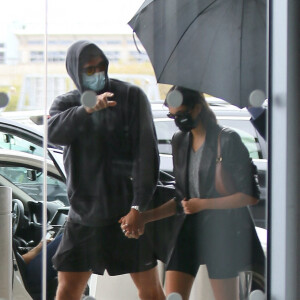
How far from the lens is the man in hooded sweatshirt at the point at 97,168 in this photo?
2969 mm

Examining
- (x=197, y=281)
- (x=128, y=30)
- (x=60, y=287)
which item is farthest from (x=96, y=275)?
(x=128, y=30)

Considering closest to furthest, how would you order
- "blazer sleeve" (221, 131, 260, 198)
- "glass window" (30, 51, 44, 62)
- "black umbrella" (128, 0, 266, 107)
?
"glass window" (30, 51, 44, 62) < "black umbrella" (128, 0, 266, 107) < "blazer sleeve" (221, 131, 260, 198)

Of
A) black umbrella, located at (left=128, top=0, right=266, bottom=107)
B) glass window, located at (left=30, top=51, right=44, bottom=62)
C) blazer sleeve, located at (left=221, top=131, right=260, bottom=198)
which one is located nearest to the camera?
glass window, located at (left=30, top=51, right=44, bottom=62)

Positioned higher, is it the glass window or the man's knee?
the glass window

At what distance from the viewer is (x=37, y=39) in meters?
2.98

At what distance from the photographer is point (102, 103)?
2971 mm

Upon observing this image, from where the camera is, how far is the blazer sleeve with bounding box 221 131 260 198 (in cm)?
316

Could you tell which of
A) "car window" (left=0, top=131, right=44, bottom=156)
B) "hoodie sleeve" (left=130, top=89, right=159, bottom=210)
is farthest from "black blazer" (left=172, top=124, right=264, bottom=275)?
"car window" (left=0, top=131, right=44, bottom=156)

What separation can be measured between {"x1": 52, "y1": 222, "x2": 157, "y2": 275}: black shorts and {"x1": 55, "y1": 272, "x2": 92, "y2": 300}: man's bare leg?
2 cm

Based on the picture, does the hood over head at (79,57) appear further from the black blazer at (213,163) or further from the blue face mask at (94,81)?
the black blazer at (213,163)

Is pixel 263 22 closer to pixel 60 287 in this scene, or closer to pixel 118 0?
pixel 118 0

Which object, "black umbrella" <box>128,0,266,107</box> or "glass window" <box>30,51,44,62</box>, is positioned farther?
"black umbrella" <box>128,0,266,107</box>

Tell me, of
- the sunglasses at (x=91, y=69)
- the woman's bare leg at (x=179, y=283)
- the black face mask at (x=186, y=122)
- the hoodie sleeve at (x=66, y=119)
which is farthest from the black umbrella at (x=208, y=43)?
the woman's bare leg at (x=179, y=283)

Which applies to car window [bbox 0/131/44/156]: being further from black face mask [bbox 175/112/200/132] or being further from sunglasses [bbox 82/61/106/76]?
black face mask [bbox 175/112/200/132]
